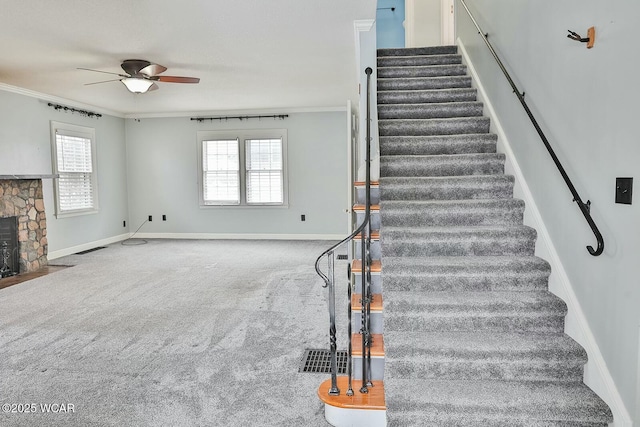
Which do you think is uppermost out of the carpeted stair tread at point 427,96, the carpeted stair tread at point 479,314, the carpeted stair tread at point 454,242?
the carpeted stair tread at point 427,96

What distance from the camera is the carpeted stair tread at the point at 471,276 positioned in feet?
8.71

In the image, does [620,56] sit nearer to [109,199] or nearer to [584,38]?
[584,38]

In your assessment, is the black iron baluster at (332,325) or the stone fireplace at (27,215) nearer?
the black iron baluster at (332,325)

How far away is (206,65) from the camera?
480 cm

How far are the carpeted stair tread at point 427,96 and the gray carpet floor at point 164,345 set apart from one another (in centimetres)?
207

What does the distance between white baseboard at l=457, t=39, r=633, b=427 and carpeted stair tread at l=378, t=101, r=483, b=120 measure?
0.51 meters

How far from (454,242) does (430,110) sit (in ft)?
5.64

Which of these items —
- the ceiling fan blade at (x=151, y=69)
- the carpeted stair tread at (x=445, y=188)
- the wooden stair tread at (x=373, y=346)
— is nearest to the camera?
the wooden stair tread at (x=373, y=346)

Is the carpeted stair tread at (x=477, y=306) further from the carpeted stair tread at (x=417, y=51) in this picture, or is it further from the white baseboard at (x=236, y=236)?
the white baseboard at (x=236, y=236)

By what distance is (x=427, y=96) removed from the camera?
436cm

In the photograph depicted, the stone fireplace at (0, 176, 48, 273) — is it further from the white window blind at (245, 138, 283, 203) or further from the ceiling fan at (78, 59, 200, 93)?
the white window blind at (245, 138, 283, 203)

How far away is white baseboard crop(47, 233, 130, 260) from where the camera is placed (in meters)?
6.53

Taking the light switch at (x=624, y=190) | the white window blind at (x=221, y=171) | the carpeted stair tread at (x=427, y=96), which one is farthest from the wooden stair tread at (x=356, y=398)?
the white window blind at (x=221, y=171)

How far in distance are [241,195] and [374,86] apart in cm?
457
